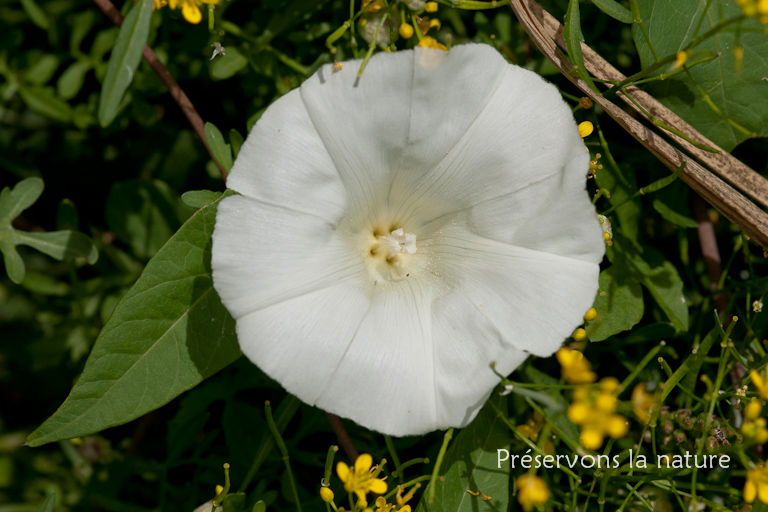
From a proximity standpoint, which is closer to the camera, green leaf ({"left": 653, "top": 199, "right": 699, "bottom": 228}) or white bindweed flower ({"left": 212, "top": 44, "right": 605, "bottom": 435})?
white bindweed flower ({"left": 212, "top": 44, "right": 605, "bottom": 435})

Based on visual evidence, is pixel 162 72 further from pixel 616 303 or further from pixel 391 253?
pixel 616 303

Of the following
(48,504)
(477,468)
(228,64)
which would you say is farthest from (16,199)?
(477,468)

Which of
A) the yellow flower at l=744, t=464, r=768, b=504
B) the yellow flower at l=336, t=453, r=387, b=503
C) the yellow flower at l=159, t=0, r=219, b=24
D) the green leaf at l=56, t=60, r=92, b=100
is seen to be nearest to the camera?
the yellow flower at l=744, t=464, r=768, b=504

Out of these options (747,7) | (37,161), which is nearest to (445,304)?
(747,7)

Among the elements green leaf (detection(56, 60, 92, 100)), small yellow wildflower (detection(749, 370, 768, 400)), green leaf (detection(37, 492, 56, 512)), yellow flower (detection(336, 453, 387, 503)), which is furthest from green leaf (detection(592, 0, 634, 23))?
green leaf (detection(37, 492, 56, 512))

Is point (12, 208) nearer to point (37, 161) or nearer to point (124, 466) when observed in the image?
point (37, 161)

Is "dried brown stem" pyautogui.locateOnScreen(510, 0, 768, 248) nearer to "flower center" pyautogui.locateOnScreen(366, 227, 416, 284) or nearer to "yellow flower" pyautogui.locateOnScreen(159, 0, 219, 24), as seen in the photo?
"flower center" pyautogui.locateOnScreen(366, 227, 416, 284)
